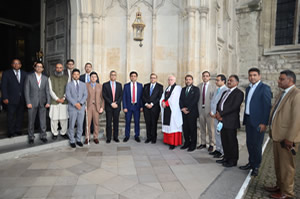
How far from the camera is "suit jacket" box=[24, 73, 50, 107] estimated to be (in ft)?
15.5

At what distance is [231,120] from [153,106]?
216 centimetres

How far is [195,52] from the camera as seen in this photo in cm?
655

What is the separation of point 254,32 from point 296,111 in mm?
9101

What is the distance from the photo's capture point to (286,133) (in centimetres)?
276

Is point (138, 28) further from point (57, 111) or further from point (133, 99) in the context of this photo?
point (57, 111)

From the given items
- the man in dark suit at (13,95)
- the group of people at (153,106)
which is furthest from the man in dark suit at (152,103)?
the man in dark suit at (13,95)

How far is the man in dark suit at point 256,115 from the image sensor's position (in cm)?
351

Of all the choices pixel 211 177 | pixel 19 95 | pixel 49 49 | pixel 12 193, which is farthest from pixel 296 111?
pixel 49 49

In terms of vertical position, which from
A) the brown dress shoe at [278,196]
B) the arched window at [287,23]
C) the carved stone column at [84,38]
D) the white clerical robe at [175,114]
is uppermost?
the arched window at [287,23]

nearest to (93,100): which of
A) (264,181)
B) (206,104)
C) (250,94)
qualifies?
(206,104)

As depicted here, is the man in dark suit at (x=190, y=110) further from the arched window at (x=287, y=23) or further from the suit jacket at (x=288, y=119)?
the arched window at (x=287, y=23)

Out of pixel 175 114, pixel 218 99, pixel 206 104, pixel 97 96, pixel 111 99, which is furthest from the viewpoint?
pixel 111 99

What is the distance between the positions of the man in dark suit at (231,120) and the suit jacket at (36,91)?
3.97 m

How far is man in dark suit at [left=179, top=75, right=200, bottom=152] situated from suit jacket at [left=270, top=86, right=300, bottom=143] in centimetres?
224
